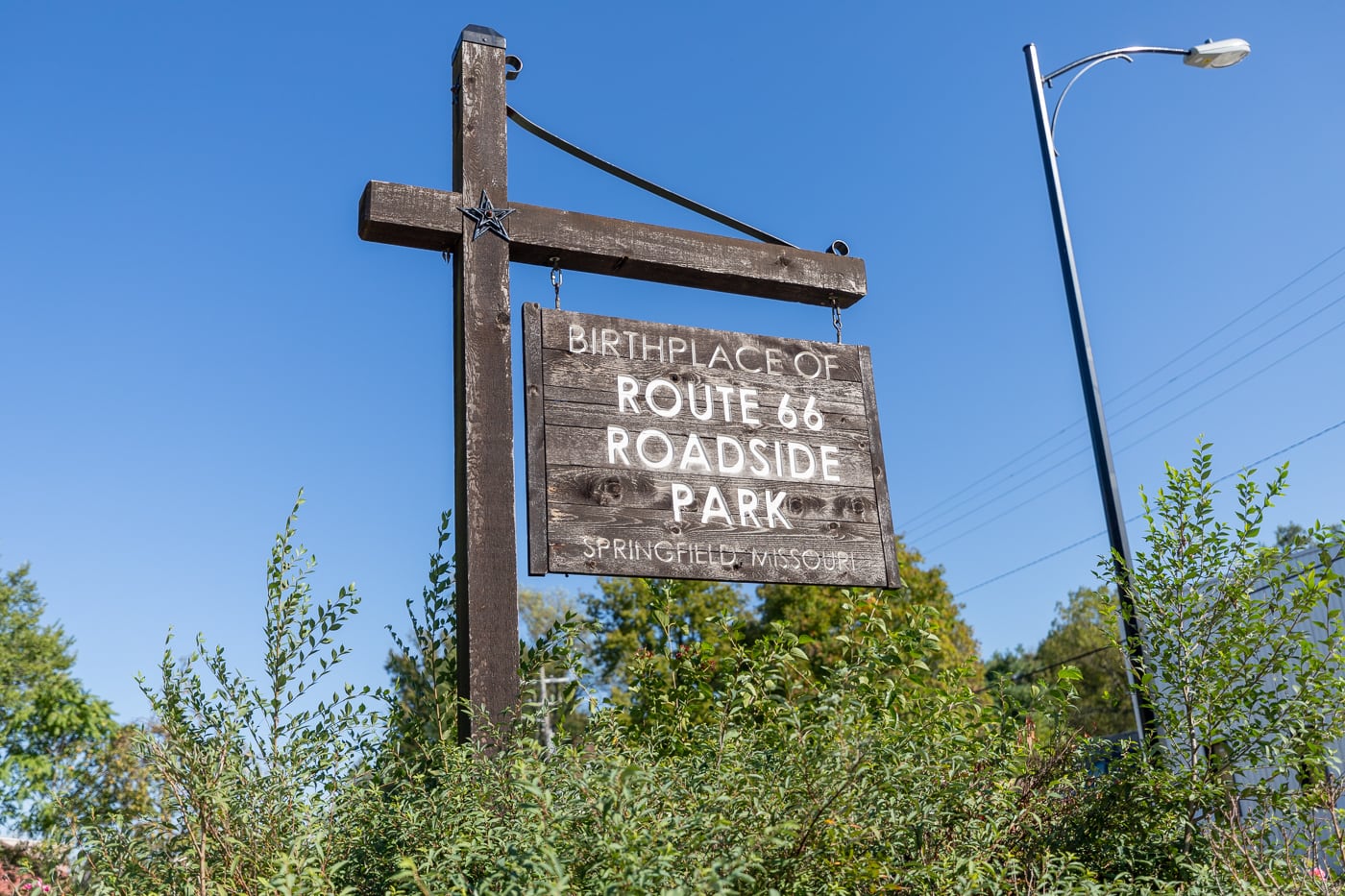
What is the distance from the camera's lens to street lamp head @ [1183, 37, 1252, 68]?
36.6 ft

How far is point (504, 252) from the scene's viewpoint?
4652 mm

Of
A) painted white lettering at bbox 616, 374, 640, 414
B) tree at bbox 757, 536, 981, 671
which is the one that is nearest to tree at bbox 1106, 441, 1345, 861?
painted white lettering at bbox 616, 374, 640, 414

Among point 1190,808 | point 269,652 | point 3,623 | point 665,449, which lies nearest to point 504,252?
point 665,449

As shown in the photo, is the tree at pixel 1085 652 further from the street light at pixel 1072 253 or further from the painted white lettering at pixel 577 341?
the painted white lettering at pixel 577 341

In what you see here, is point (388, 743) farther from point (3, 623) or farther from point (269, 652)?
point (3, 623)

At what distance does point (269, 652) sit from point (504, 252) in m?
2.06

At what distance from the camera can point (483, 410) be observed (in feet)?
14.1

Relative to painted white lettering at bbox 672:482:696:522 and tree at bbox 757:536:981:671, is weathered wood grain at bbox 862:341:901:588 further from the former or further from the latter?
tree at bbox 757:536:981:671

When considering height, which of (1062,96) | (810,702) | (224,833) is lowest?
(224,833)

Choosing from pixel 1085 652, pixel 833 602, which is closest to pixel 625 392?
pixel 833 602

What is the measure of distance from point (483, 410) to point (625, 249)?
3.88 feet

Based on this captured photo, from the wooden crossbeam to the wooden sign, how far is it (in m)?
0.43

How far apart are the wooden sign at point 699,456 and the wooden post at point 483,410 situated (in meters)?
0.13

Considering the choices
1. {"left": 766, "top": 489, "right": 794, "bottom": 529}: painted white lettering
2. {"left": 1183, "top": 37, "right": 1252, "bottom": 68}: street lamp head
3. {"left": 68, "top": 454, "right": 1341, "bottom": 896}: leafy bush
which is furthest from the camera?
{"left": 1183, "top": 37, "right": 1252, "bottom": 68}: street lamp head
